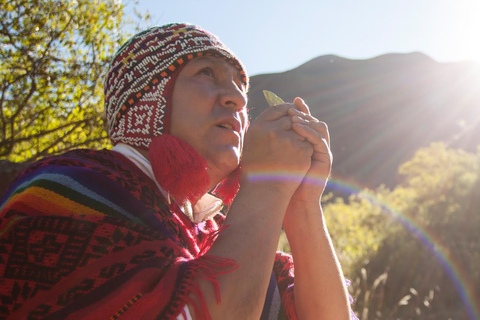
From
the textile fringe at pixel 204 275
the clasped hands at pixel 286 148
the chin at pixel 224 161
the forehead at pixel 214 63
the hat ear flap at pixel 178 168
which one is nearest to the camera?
the textile fringe at pixel 204 275

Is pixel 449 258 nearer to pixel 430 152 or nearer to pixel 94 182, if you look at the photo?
pixel 94 182

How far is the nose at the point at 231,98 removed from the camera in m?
1.59

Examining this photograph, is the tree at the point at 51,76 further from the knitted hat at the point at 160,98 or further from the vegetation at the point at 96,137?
the knitted hat at the point at 160,98

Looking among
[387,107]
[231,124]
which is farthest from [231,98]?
[387,107]

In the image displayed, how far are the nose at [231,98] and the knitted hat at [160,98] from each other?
0.15 metres

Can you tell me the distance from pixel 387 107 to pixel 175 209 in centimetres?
5469

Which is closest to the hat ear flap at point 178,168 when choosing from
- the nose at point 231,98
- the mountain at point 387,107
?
the nose at point 231,98

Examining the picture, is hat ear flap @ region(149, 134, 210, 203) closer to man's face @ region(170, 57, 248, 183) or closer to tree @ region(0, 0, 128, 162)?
man's face @ region(170, 57, 248, 183)

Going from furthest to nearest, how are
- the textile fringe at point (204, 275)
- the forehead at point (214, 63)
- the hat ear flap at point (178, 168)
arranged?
the forehead at point (214, 63) → the hat ear flap at point (178, 168) → the textile fringe at point (204, 275)

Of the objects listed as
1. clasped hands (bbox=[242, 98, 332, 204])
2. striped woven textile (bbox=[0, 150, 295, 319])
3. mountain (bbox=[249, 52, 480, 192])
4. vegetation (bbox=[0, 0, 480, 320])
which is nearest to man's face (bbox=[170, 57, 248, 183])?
clasped hands (bbox=[242, 98, 332, 204])

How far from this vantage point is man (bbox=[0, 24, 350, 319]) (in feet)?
3.08

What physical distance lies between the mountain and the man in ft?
123

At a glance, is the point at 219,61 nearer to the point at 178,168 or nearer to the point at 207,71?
the point at 207,71

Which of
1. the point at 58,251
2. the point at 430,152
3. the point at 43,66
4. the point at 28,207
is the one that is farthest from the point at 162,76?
the point at 430,152
